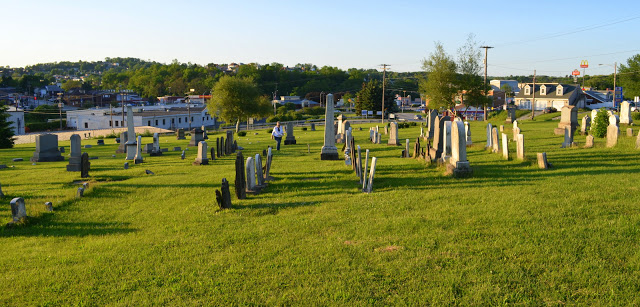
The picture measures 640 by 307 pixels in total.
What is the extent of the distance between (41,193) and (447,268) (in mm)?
11509

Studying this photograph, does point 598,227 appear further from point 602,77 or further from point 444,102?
point 602,77

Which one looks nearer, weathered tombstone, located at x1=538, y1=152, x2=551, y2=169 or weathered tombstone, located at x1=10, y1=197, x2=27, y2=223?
weathered tombstone, located at x1=10, y1=197, x2=27, y2=223

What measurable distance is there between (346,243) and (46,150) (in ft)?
67.9

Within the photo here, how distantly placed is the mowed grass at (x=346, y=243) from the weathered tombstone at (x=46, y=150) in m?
10.9

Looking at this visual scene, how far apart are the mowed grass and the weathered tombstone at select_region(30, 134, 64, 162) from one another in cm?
1093

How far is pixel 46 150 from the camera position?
23.7 m

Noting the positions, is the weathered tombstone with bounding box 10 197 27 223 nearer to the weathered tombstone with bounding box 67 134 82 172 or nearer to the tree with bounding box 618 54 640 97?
the weathered tombstone with bounding box 67 134 82 172

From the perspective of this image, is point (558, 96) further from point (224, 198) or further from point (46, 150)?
point (224, 198)

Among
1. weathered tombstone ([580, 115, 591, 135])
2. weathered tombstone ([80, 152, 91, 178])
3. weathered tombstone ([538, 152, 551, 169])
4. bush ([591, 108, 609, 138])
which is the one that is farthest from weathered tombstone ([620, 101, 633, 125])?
weathered tombstone ([80, 152, 91, 178])

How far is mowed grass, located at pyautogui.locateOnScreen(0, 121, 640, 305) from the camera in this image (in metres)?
5.96

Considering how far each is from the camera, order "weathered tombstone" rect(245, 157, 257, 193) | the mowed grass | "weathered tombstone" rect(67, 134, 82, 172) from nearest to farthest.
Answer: the mowed grass < "weathered tombstone" rect(245, 157, 257, 193) < "weathered tombstone" rect(67, 134, 82, 172)

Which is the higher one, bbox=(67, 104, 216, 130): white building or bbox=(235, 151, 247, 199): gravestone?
bbox=(67, 104, 216, 130): white building

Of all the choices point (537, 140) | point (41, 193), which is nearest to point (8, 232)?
point (41, 193)

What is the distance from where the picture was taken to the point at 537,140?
22.9 m
